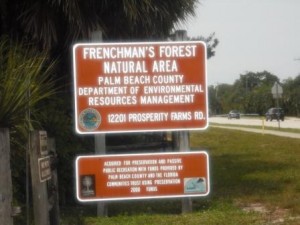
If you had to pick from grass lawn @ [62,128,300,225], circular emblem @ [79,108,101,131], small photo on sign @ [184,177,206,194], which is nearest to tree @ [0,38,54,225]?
circular emblem @ [79,108,101,131]

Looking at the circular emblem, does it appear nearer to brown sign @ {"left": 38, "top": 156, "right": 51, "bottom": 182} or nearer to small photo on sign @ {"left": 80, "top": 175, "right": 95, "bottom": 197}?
small photo on sign @ {"left": 80, "top": 175, "right": 95, "bottom": 197}

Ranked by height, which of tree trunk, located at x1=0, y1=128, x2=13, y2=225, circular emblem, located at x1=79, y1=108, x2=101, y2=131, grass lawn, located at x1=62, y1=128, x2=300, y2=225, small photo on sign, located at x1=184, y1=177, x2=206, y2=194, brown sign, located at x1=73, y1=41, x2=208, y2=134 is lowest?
grass lawn, located at x1=62, y1=128, x2=300, y2=225

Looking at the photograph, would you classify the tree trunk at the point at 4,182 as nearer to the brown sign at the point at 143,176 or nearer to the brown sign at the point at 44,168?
the brown sign at the point at 44,168

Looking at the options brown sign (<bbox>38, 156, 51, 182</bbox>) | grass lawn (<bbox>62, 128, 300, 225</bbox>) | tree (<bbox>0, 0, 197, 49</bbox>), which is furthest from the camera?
tree (<bbox>0, 0, 197, 49</bbox>)

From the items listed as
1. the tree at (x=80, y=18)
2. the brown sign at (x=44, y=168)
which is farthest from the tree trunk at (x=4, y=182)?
the tree at (x=80, y=18)

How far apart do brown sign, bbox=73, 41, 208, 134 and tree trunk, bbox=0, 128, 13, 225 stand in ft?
9.01

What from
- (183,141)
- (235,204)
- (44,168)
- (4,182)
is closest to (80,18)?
(183,141)

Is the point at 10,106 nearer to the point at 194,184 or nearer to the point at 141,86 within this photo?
the point at 141,86

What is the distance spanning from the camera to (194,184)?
746 centimetres

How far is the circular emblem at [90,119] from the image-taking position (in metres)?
7.31

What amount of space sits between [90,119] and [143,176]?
823mm

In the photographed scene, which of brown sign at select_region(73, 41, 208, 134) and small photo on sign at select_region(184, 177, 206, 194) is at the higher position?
brown sign at select_region(73, 41, 208, 134)

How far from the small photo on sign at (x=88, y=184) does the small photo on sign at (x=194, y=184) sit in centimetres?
98

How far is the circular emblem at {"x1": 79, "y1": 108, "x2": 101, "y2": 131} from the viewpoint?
731cm
